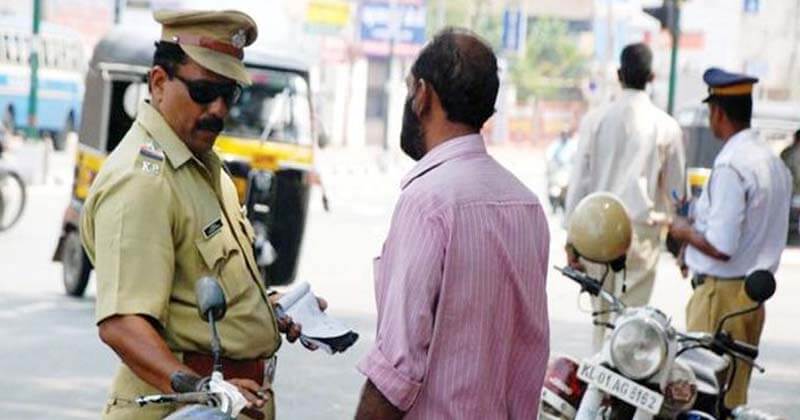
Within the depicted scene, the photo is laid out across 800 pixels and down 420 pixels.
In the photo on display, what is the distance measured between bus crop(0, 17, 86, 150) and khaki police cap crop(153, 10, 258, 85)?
42807mm

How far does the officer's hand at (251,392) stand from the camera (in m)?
4.29

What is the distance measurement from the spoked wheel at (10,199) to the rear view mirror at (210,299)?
18.6 metres

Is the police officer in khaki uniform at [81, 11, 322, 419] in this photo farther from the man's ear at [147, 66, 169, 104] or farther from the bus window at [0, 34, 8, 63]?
the bus window at [0, 34, 8, 63]

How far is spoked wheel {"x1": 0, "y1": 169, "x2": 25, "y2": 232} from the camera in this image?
73.8 feet

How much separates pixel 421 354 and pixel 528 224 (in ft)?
1.31

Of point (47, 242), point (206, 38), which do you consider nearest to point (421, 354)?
point (206, 38)

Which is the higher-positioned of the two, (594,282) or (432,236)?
(432,236)

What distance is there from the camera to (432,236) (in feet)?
14.3

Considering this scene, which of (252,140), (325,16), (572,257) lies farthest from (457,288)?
(325,16)

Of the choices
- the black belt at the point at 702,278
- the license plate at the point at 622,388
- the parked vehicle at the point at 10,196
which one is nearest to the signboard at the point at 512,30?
the parked vehicle at the point at 10,196

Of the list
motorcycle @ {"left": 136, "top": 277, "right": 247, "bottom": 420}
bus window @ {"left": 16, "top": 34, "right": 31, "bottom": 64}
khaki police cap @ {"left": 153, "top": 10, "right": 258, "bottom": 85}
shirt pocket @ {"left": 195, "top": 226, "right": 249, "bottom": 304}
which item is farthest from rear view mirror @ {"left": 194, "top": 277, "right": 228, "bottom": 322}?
bus window @ {"left": 16, "top": 34, "right": 31, "bottom": 64}

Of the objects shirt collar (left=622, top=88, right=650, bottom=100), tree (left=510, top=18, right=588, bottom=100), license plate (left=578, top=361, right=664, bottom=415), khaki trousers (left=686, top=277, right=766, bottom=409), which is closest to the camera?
license plate (left=578, top=361, right=664, bottom=415)

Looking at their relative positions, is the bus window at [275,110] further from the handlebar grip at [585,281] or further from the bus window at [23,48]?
the bus window at [23,48]

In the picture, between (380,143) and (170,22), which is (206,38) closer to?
(170,22)
